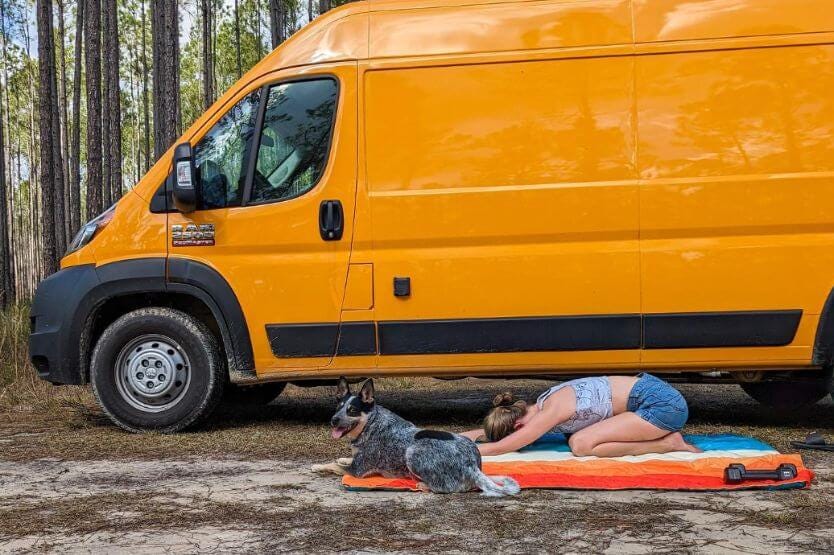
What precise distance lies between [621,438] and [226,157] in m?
3.40

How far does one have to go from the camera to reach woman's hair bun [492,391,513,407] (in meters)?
5.67

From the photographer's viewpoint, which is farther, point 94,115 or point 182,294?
point 94,115

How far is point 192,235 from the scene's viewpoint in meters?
6.91

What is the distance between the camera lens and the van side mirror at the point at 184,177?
6.77m

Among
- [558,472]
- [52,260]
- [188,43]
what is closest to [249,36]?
[188,43]

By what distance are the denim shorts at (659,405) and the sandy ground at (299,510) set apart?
81cm

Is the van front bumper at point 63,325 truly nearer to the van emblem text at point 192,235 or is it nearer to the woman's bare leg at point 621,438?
the van emblem text at point 192,235

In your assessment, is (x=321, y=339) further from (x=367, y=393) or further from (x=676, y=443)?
(x=676, y=443)

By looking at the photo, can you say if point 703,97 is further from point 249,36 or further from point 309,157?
point 249,36

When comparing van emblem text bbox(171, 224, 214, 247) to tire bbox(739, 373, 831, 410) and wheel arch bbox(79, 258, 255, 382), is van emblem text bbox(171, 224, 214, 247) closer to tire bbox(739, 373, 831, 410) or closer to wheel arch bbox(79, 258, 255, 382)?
wheel arch bbox(79, 258, 255, 382)

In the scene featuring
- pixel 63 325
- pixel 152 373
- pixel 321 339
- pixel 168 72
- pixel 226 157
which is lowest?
pixel 152 373

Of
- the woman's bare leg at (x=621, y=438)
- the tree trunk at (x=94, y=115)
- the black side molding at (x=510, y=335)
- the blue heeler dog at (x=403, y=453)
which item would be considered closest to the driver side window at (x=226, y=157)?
the black side molding at (x=510, y=335)

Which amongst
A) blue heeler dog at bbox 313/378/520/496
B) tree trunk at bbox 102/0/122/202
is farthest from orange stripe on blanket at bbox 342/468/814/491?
tree trunk at bbox 102/0/122/202

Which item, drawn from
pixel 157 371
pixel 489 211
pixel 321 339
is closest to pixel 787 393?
pixel 489 211
